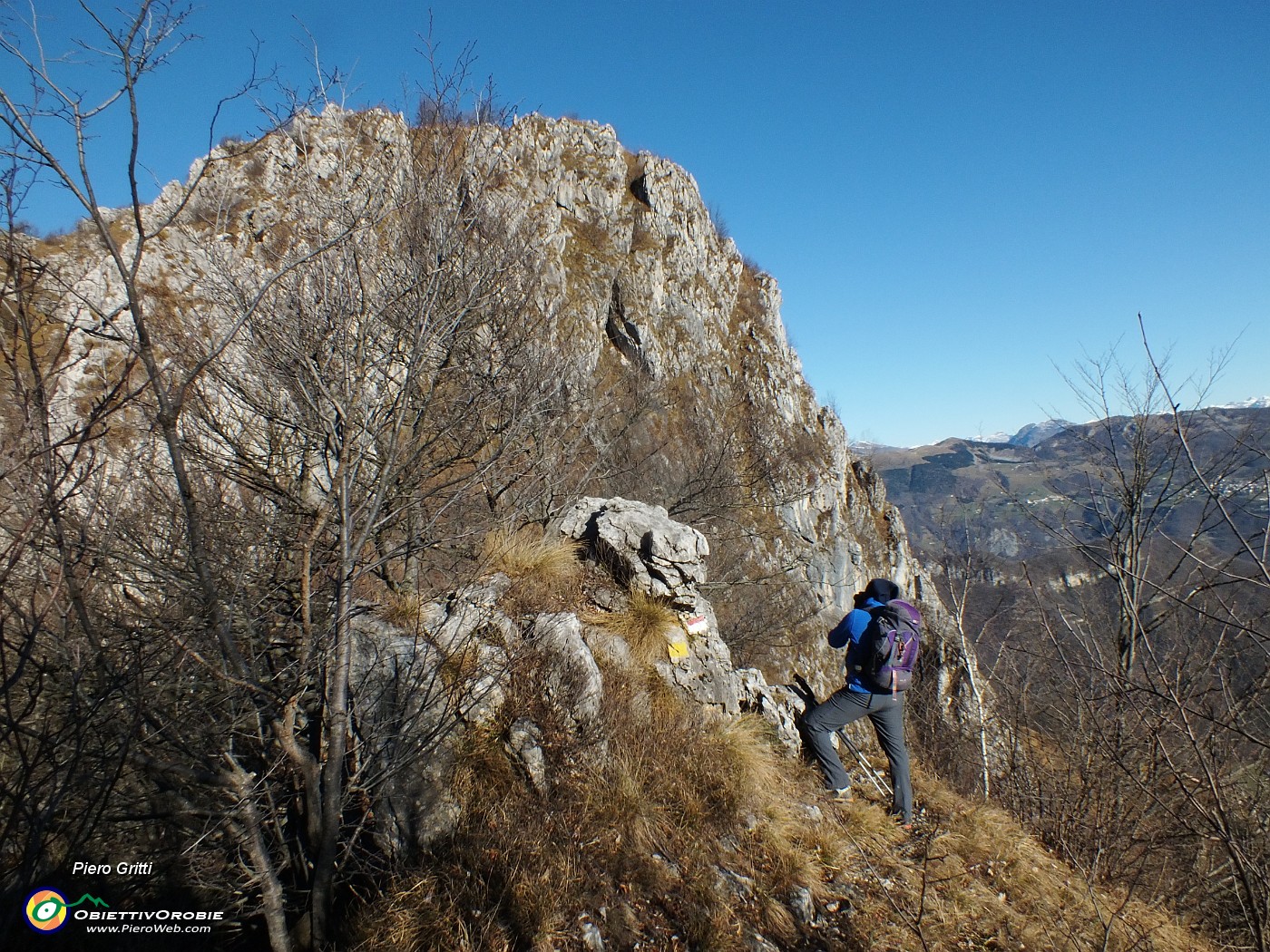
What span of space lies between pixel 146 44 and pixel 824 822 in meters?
5.33

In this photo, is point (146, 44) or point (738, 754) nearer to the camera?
point (146, 44)

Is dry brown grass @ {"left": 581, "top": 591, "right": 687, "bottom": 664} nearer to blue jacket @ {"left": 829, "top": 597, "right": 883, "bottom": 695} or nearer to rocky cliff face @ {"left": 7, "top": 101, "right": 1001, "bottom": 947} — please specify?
rocky cliff face @ {"left": 7, "top": 101, "right": 1001, "bottom": 947}

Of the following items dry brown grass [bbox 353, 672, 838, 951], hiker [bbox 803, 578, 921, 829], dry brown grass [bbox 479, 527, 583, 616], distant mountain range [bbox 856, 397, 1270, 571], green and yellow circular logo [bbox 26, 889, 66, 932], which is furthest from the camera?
dry brown grass [bbox 479, 527, 583, 616]

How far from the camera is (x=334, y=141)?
12.8 ft

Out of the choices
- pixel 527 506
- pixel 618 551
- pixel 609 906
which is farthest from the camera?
pixel 527 506

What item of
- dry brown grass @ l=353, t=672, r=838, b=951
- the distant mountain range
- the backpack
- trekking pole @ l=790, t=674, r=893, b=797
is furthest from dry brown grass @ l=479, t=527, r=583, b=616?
the distant mountain range

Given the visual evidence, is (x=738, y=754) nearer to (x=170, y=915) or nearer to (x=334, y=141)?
(x=170, y=915)

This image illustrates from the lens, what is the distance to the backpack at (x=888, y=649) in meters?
3.95

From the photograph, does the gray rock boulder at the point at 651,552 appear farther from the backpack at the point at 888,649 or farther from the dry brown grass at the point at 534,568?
the backpack at the point at 888,649

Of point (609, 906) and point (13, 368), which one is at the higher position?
point (13, 368)

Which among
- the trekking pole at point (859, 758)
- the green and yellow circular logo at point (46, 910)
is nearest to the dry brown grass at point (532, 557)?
the trekking pole at point (859, 758)

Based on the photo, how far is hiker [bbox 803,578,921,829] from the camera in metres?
4.07

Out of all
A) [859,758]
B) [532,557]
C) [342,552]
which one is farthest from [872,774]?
[342,552]

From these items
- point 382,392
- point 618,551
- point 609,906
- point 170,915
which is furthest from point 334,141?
point 609,906
